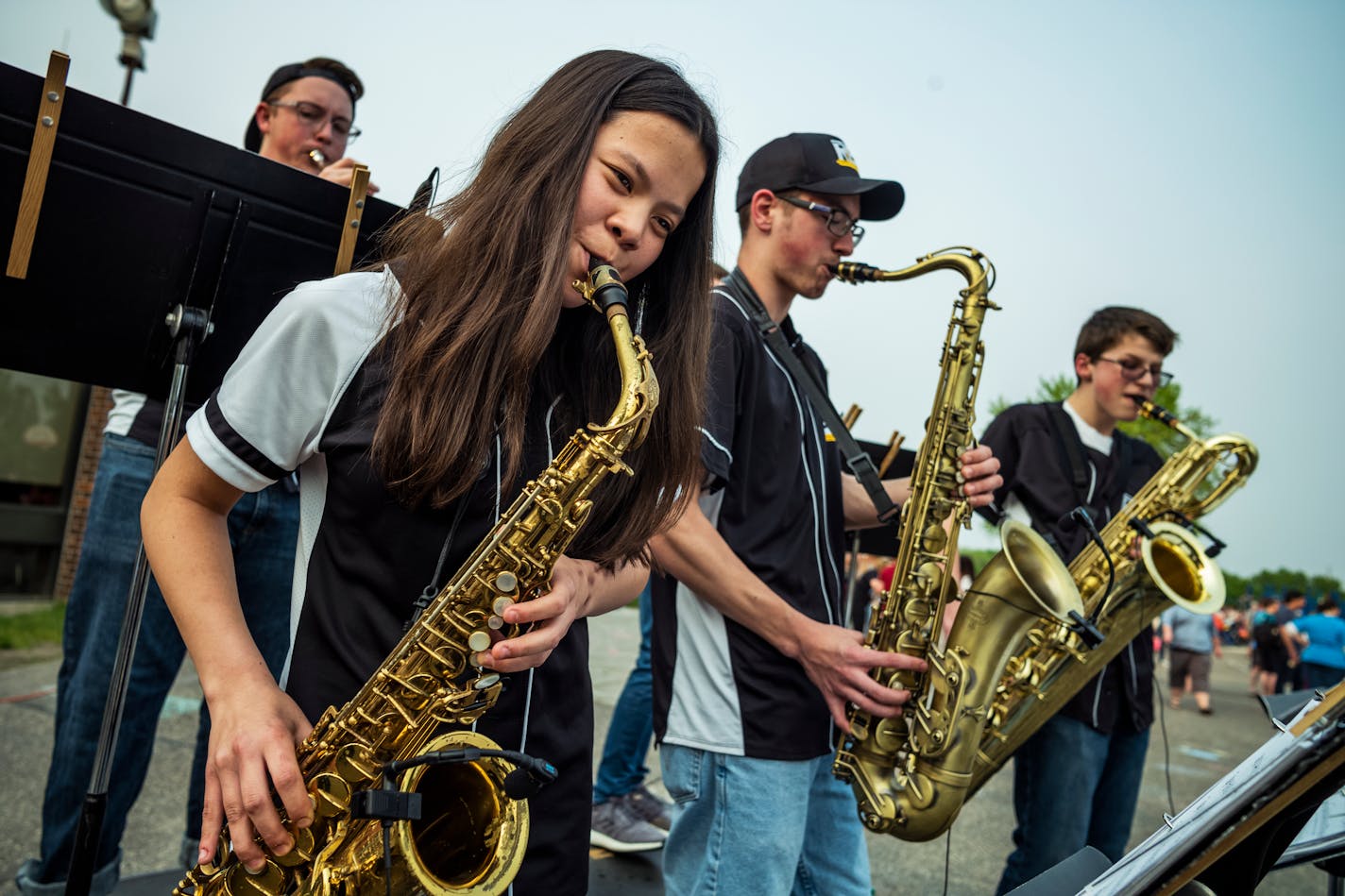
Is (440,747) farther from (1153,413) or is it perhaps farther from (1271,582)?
(1271,582)

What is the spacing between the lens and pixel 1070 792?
3.62 m

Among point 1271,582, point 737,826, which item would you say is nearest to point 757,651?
point 737,826

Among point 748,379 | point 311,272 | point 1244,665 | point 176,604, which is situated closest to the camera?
point 176,604

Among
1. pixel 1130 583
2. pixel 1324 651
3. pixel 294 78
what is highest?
pixel 294 78

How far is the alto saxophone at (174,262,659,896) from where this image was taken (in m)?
1.57

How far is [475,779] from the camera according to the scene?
5.44 feet

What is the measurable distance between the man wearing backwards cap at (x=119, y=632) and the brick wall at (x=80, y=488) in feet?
31.2

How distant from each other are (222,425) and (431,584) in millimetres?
451

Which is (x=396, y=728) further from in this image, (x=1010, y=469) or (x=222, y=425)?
(x=1010, y=469)

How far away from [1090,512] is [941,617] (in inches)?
49.5

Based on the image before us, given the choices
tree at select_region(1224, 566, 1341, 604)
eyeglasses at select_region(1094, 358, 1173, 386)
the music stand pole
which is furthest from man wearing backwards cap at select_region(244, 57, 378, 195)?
tree at select_region(1224, 566, 1341, 604)

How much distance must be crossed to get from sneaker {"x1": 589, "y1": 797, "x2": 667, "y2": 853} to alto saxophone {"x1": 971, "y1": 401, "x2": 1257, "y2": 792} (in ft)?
4.73

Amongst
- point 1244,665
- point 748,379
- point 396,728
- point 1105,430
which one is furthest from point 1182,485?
point 1244,665

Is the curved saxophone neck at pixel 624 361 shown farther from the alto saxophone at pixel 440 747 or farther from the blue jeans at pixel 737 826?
the blue jeans at pixel 737 826
